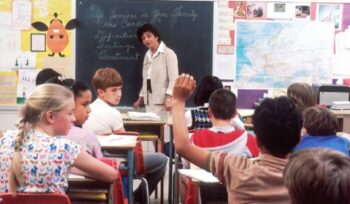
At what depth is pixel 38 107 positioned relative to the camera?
2.47m

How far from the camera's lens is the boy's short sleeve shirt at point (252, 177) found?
1.93 metres

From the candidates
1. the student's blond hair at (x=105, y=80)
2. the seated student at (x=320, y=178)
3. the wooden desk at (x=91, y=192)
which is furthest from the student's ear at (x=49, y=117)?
the student's blond hair at (x=105, y=80)

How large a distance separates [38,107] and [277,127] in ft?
3.66

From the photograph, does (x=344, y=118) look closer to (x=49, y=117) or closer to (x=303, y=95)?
(x=303, y=95)

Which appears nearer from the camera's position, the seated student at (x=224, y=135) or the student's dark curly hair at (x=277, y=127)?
the student's dark curly hair at (x=277, y=127)

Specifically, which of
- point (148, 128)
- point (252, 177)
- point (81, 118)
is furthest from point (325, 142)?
point (148, 128)

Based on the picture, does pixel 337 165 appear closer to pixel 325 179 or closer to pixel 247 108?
pixel 325 179

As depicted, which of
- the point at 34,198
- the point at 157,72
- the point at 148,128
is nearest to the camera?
the point at 34,198

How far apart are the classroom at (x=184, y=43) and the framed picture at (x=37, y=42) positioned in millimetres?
12

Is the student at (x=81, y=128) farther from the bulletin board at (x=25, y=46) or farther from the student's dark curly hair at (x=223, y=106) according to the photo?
the bulletin board at (x=25, y=46)

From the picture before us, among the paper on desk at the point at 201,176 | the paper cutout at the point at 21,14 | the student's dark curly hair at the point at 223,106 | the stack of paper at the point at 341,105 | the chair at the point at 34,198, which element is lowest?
the chair at the point at 34,198

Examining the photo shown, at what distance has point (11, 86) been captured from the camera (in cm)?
651

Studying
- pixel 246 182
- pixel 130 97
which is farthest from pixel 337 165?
pixel 130 97

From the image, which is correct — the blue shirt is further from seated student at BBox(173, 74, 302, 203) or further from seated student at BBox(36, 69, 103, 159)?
seated student at BBox(36, 69, 103, 159)
